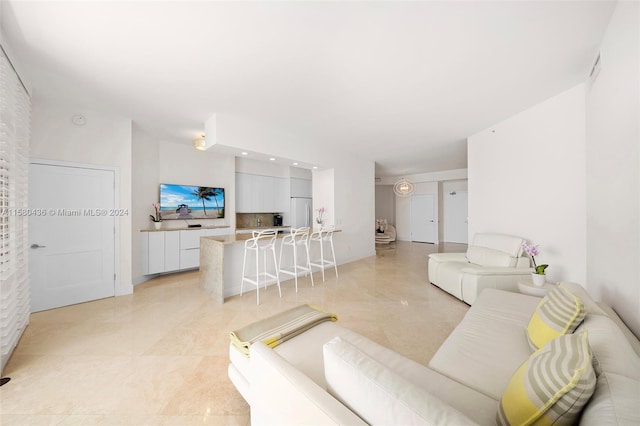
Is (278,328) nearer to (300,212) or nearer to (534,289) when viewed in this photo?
(534,289)

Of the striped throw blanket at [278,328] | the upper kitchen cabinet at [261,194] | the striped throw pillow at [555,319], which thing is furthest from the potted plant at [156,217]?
the striped throw pillow at [555,319]

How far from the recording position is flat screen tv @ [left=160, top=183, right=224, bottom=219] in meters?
4.75

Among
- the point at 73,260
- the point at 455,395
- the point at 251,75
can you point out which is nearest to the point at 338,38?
the point at 251,75

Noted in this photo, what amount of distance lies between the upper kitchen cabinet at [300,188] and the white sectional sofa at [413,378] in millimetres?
5284

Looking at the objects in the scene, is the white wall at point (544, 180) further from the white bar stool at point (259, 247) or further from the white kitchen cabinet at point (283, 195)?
the white kitchen cabinet at point (283, 195)

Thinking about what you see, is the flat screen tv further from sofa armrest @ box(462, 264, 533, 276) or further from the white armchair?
sofa armrest @ box(462, 264, 533, 276)

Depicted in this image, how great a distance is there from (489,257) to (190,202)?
5.53 meters

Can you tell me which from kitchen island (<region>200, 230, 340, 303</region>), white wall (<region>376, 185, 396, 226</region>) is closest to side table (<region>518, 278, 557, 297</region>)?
kitchen island (<region>200, 230, 340, 303</region>)

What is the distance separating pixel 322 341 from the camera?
60.8 inches

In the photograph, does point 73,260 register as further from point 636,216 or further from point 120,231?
point 636,216

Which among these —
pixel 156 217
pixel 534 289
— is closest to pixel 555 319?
pixel 534 289

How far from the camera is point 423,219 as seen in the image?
9.23 meters

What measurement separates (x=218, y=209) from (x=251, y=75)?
3595 millimetres

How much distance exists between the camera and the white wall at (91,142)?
3064 millimetres
